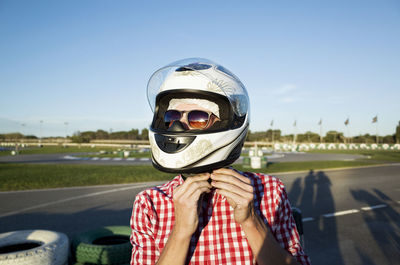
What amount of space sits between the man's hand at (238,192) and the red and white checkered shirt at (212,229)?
0.70 feet

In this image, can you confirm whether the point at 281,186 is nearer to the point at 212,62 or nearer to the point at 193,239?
the point at 193,239

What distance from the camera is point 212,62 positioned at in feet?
6.09

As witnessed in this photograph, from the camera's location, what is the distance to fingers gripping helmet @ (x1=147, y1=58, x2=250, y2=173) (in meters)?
1.48

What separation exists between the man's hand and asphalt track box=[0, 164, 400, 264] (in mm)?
4135

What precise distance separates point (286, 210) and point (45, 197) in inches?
402

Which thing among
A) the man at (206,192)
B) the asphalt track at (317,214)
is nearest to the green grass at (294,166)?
the asphalt track at (317,214)

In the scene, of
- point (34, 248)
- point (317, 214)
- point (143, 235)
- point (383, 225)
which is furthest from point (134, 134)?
point (143, 235)

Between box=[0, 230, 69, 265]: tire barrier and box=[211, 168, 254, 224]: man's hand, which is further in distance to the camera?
box=[0, 230, 69, 265]: tire barrier

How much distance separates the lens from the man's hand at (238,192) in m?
1.33

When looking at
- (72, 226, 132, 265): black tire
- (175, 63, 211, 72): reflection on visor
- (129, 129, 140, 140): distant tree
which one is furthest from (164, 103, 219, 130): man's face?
(129, 129, 140, 140): distant tree

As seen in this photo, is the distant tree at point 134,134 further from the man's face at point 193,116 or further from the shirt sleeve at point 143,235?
the shirt sleeve at point 143,235

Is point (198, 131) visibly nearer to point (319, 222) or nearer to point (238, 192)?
point (238, 192)

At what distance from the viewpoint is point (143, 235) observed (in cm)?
148

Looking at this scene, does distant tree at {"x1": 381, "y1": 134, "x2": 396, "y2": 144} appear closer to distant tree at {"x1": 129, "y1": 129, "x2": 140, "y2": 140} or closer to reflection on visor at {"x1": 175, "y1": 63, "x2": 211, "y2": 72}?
distant tree at {"x1": 129, "y1": 129, "x2": 140, "y2": 140}
